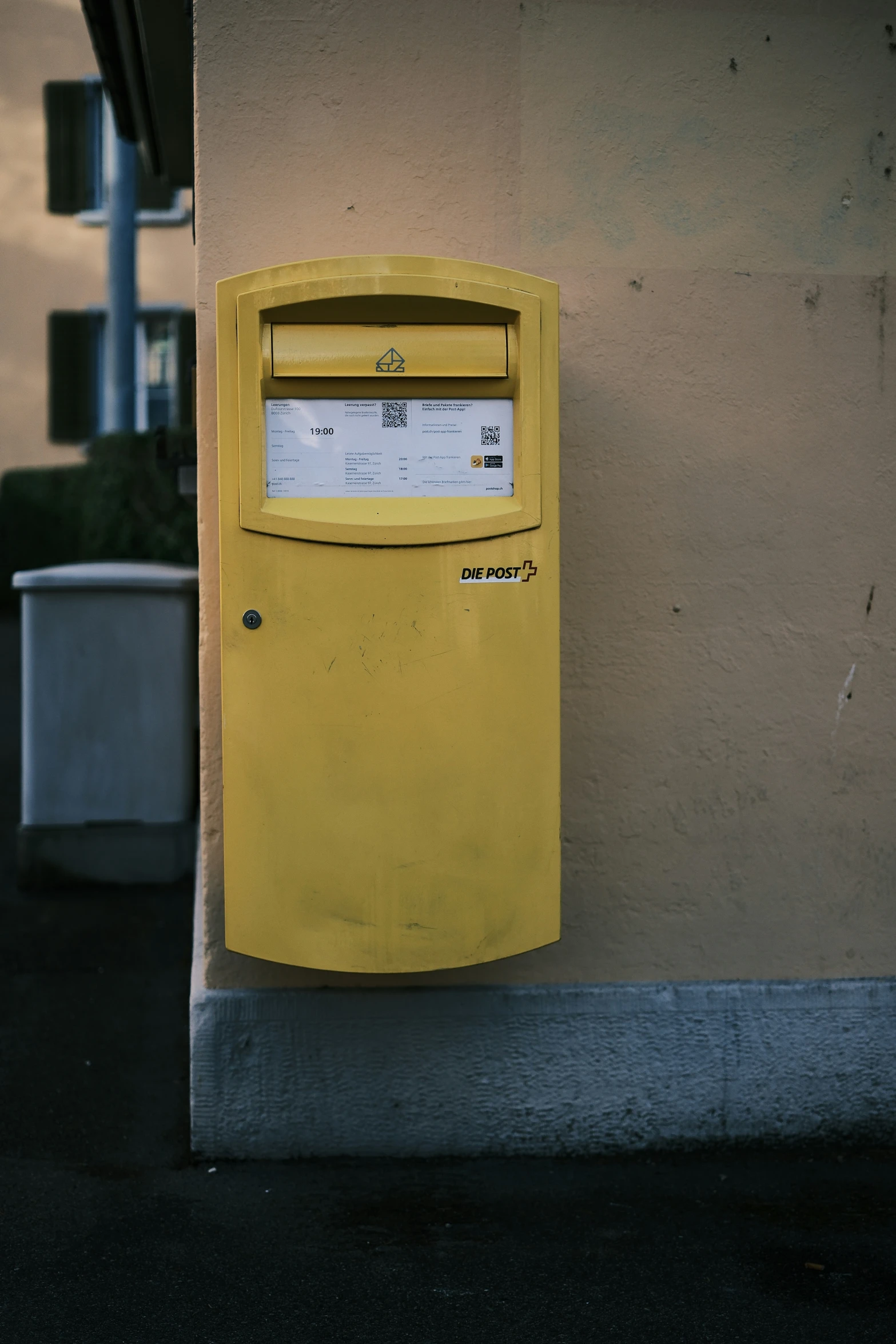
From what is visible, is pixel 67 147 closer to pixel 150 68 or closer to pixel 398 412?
pixel 150 68

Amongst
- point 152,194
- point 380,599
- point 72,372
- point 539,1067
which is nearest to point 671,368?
point 380,599

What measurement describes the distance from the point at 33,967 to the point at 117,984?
380 millimetres

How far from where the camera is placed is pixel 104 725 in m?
5.54

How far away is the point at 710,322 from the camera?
10.2 ft

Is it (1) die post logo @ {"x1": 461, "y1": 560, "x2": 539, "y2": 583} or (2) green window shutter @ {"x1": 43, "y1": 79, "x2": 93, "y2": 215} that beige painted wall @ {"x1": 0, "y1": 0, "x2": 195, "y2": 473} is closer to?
(2) green window shutter @ {"x1": 43, "y1": 79, "x2": 93, "y2": 215}

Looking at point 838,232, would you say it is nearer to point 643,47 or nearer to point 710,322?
point 710,322

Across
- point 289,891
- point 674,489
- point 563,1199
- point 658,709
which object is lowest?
point 563,1199

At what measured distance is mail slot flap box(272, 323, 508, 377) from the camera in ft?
8.71

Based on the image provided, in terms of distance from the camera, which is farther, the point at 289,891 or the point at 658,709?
the point at 658,709

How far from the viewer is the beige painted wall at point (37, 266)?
55.8 ft

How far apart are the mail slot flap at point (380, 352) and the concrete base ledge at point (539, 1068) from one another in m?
1.56

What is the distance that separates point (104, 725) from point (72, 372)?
13428 millimetres

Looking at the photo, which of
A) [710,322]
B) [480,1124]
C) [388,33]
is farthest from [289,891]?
[388,33]

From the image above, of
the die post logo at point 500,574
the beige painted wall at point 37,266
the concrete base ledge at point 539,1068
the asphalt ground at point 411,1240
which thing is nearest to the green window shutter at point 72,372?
the beige painted wall at point 37,266
